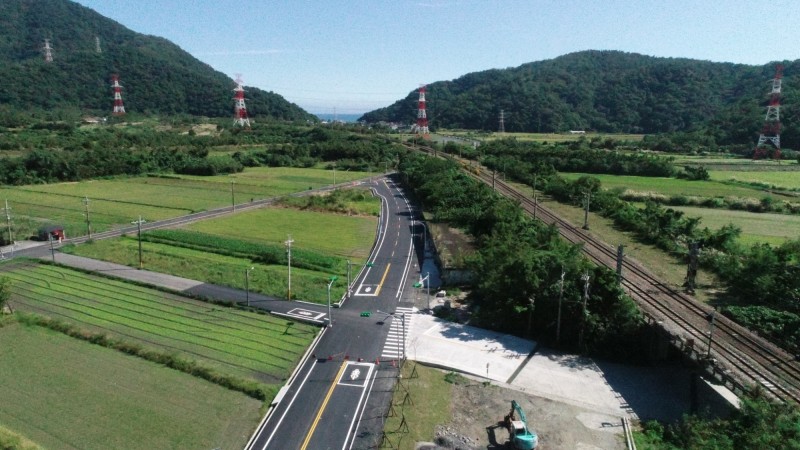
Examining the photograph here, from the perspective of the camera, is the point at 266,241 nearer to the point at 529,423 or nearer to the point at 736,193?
the point at 529,423

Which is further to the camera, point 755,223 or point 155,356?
point 755,223

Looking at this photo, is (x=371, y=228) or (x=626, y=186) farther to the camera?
(x=626, y=186)

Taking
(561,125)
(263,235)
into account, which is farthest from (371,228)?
(561,125)

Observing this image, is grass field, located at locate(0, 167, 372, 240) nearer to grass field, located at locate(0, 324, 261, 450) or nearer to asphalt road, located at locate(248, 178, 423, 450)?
grass field, located at locate(0, 324, 261, 450)

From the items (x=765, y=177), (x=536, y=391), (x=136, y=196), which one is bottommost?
(x=536, y=391)

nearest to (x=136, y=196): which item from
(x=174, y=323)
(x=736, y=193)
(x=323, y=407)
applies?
(x=174, y=323)

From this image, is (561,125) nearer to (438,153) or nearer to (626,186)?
(438,153)

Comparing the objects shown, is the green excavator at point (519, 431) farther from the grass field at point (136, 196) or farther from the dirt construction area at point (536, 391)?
the grass field at point (136, 196)
